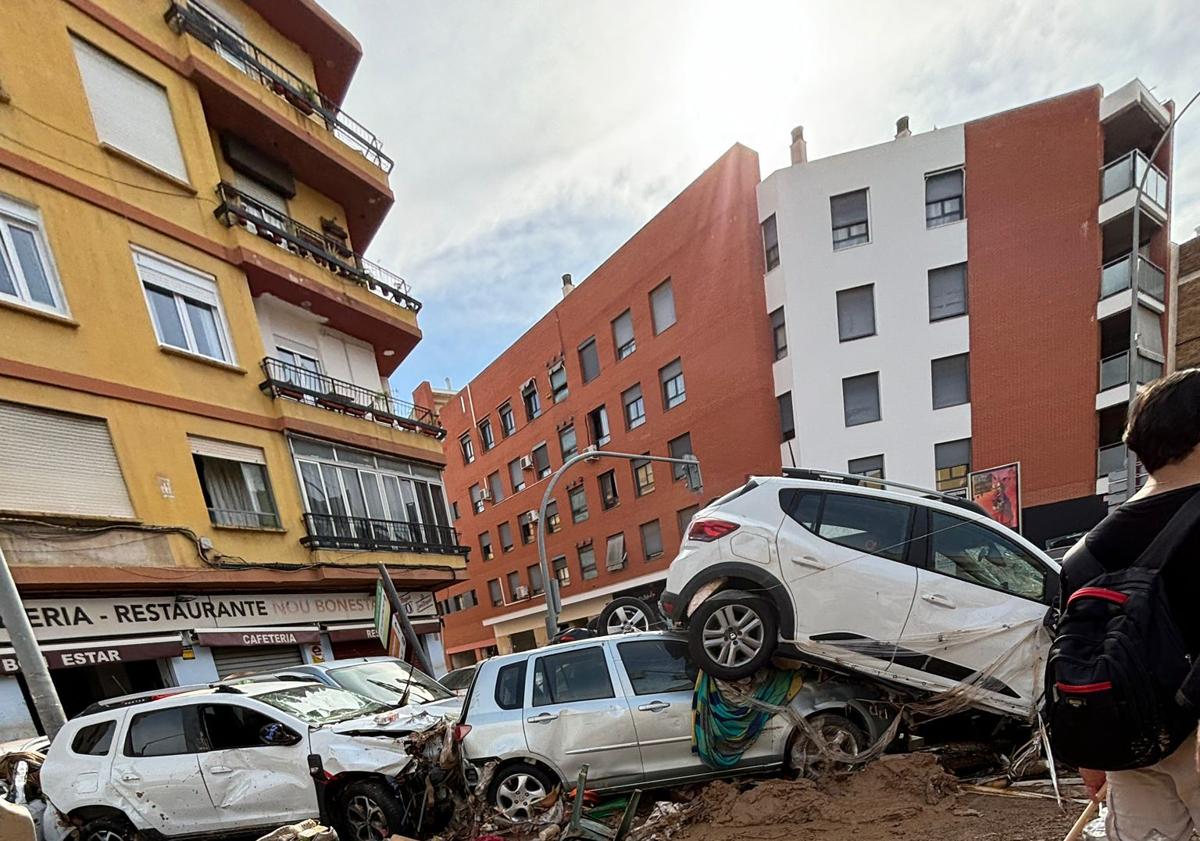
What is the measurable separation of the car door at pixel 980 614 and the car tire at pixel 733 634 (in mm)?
984

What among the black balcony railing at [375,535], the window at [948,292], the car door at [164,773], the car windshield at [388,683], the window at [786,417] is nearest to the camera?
the car door at [164,773]

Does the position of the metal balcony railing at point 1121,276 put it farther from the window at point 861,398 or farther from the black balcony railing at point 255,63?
the black balcony railing at point 255,63

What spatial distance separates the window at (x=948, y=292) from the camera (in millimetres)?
16141

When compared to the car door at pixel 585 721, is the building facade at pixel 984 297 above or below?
above

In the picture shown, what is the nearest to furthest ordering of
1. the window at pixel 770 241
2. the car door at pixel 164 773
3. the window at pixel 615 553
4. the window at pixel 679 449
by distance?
the car door at pixel 164 773 < the window at pixel 770 241 < the window at pixel 679 449 < the window at pixel 615 553

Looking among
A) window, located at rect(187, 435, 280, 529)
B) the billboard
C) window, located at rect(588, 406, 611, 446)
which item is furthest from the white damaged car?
window, located at rect(588, 406, 611, 446)

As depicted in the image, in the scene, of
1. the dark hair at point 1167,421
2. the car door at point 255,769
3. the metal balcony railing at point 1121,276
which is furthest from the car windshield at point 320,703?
the metal balcony railing at point 1121,276

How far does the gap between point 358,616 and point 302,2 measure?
14541 millimetres

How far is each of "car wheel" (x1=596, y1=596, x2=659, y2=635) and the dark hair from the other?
4627 millimetres

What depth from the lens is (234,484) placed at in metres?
10.6

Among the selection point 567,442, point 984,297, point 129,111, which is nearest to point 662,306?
point 567,442

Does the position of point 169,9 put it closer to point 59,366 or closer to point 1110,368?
point 59,366

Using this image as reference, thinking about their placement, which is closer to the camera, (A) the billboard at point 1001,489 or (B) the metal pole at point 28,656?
(B) the metal pole at point 28,656

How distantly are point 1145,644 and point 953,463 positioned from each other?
674 inches
